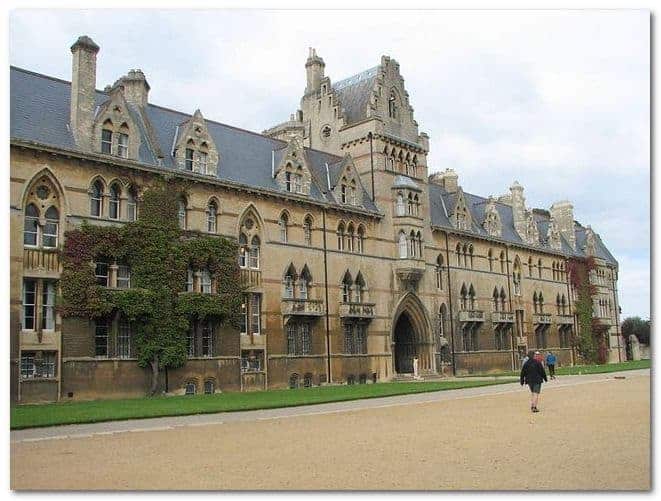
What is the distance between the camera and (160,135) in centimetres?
3744

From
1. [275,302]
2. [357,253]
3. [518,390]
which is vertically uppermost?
[357,253]

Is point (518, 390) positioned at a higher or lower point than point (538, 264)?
lower

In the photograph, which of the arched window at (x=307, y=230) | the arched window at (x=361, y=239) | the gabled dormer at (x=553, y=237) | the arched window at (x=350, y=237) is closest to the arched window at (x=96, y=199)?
the arched window at (x=307, y=230)

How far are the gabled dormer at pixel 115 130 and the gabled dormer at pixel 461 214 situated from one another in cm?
2949

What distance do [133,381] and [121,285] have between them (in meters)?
4.26

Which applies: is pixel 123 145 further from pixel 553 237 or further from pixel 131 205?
pixel 553 237

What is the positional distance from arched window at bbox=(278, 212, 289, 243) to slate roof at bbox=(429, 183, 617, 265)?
605 inches

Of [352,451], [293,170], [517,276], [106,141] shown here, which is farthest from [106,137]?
[517,276]

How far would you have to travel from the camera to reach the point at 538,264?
220 ft

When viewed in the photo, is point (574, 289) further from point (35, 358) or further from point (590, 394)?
point (35, 358)

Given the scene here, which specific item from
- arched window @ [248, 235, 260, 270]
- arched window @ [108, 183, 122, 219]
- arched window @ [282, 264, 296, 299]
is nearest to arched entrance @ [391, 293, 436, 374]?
arched window @ [282, 264, 296, 299]

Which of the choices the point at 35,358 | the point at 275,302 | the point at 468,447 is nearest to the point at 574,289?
the point at 275,302

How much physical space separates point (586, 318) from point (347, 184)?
119ft

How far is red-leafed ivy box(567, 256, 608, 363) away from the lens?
230 feet
